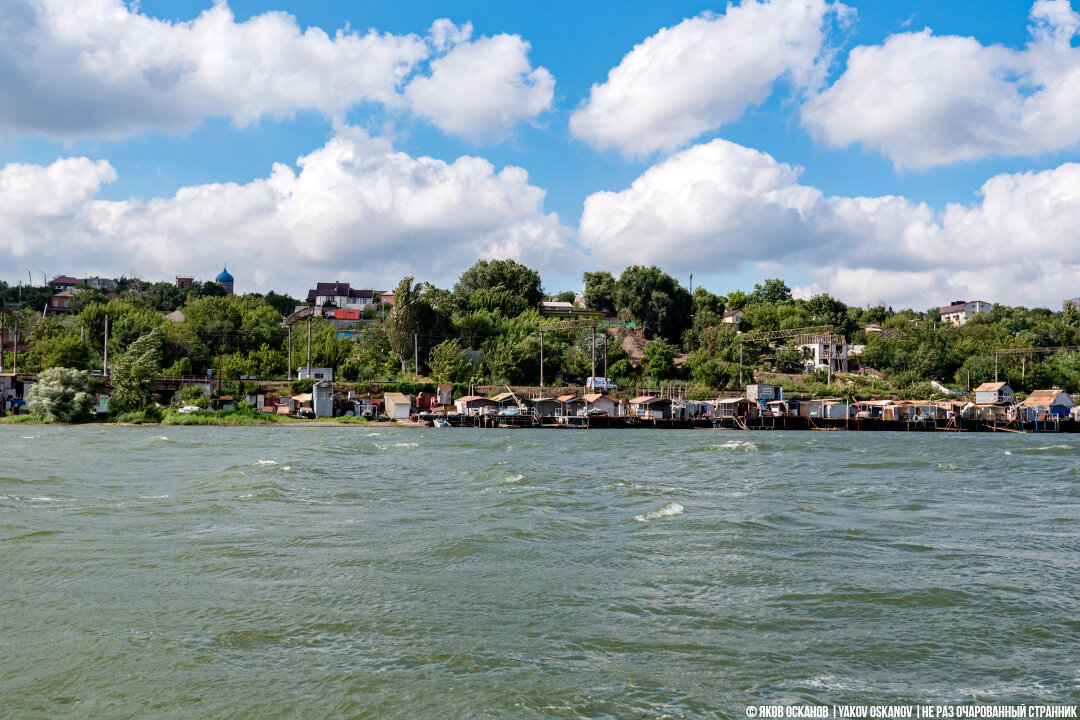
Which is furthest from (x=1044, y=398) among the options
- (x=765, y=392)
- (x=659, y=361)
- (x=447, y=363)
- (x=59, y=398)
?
(x=59, y=398)

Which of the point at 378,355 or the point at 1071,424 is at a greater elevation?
the point at 378,355

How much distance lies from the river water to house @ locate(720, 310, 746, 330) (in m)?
76.5

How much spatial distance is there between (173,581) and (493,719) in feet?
17.2

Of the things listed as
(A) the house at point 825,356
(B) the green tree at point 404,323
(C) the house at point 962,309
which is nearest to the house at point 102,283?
(B) the green tree at point 404,323

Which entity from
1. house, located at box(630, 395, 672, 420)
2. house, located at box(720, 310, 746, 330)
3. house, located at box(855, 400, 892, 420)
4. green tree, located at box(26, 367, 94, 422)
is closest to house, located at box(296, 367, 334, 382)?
green tree, located at box(26, 367, 94, 422)

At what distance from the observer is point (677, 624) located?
7.84 metres

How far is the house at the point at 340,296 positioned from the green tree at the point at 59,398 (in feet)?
192

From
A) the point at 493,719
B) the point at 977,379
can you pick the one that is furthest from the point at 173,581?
the point at 977,379

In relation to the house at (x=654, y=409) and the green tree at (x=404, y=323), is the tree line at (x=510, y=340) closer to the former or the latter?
the green tree at (x=404, y=323)

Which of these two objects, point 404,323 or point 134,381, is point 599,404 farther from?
point 134,381

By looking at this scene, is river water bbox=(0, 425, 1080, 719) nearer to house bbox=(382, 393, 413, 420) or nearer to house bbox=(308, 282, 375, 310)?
house bbox=(382, 393, 413, 420)

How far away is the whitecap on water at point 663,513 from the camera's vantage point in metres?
14.0

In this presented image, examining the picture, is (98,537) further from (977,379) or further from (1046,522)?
(977,379)

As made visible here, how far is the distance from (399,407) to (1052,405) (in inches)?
2238
